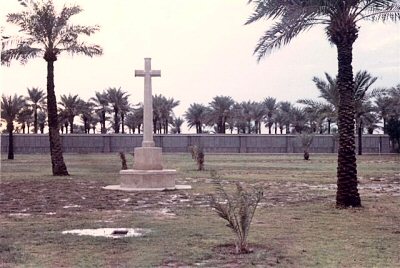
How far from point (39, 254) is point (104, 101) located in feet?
214

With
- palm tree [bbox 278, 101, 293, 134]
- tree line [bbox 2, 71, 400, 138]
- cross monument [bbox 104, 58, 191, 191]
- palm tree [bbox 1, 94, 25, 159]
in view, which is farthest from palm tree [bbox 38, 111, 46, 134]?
cross monument [bbox 104, 58, 191, 191]

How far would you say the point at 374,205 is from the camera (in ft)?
50.2

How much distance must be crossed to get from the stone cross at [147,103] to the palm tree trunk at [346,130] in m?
7.76

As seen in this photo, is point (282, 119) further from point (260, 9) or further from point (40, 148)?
point (260, 9)

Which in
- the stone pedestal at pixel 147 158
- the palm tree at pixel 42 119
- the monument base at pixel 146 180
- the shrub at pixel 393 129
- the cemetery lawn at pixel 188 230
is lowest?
the cemetery lawn at pixel 188 230

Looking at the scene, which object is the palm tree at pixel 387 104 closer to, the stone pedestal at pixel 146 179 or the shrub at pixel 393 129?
the shrub at pixel 393 129

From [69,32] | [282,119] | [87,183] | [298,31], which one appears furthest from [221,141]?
[298,31]

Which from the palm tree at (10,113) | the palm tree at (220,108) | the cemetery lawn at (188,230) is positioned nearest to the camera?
the cemetery lawn at (188,230)

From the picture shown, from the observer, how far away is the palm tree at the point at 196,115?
79863 millimetres

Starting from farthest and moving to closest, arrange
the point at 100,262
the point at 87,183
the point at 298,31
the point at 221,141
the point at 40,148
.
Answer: the point at 221,141 → the point at 40,148 → the point at 87,183 → the point at 298,31 → the point at 100,262

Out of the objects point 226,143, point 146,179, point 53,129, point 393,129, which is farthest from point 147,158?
point 393,129

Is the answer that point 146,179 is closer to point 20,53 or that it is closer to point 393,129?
point 20,53

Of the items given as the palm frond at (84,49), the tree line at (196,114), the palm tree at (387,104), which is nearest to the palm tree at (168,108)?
the tree line at (196,114)

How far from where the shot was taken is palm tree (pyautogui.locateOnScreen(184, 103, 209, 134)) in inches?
3144
